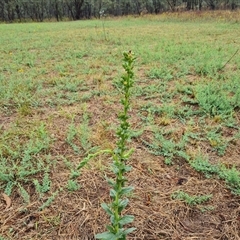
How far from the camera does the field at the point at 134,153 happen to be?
1.41 meters

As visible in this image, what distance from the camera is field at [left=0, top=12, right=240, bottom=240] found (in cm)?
141

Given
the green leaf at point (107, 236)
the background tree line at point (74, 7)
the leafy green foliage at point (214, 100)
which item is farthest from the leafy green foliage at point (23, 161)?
the background tree line at point (74, 7)

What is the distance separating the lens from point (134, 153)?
1.91 meters

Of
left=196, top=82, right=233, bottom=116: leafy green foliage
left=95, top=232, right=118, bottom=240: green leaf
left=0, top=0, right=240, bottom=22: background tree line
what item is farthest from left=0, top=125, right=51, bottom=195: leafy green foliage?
left=0, top=0, right=240, bottom=22: background tree line

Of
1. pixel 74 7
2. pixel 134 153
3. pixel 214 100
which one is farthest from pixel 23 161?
pixel 74 7

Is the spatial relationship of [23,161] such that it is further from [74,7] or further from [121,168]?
[74,7]

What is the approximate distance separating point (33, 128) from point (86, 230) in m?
1.09

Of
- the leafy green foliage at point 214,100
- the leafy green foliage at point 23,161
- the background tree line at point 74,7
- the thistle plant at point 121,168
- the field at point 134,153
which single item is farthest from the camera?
the background tree line at point 74,7

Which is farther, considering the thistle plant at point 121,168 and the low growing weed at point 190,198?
the low growing weed at point 190,198

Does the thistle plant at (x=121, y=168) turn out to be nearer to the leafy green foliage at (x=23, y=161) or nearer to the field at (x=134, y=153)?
the field at (x=134, y=153)

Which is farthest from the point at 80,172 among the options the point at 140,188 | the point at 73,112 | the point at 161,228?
the point at 73,112

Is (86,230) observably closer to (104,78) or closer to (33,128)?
(33,128)

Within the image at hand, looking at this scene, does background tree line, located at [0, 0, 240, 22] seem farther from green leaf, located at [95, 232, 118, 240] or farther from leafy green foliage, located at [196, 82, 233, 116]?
green leaf, located at [95, 232, 118, 240]

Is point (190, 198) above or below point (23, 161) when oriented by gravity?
below
